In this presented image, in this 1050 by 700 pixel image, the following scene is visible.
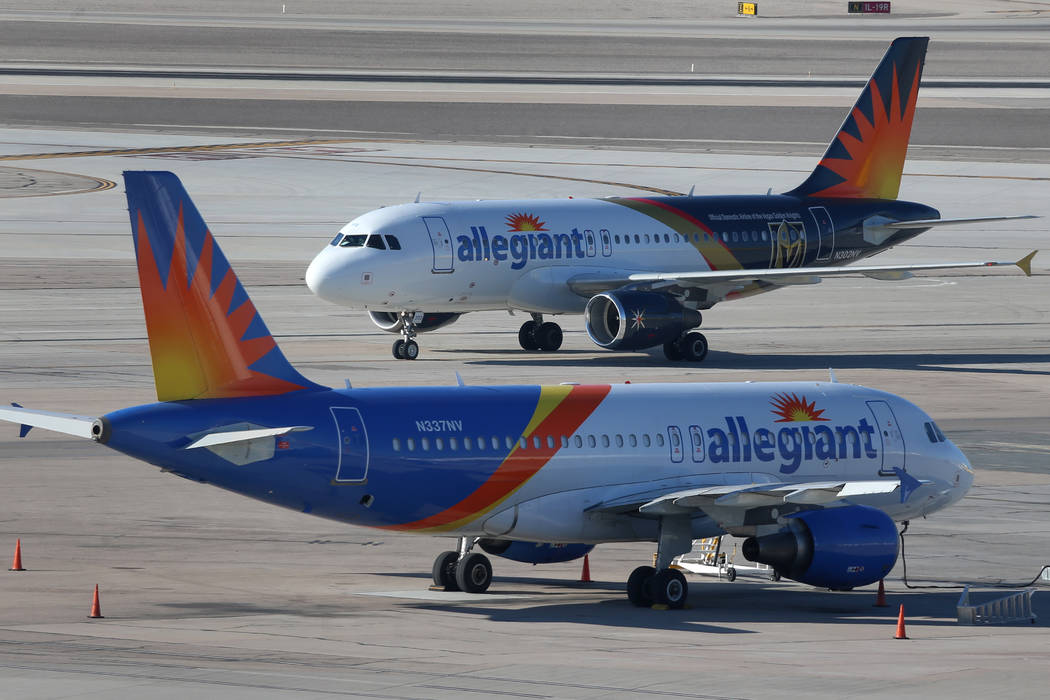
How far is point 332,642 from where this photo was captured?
2512 centimetres

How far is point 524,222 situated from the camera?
57625 millimetres

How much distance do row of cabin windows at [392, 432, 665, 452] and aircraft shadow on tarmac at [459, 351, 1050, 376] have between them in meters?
24.4

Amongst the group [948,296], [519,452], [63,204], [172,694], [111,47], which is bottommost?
[172,694]

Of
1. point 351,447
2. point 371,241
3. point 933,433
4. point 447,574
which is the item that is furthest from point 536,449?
point 371,241

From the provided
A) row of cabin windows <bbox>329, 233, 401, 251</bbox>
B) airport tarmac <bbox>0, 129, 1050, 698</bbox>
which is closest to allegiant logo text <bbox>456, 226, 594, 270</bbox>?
row of cabin windows <bbox>329, 233, 401, 251</bbox>

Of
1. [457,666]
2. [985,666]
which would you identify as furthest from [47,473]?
[985,666]

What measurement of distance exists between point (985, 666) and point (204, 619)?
36.9ft

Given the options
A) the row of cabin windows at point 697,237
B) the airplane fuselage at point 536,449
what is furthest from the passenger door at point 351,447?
the row of cabin windows at point 697,237

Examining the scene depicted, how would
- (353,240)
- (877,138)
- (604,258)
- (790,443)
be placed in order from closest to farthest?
(790,443), (353,240), (604,258), (877,138)

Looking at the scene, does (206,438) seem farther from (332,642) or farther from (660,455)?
(660,455)

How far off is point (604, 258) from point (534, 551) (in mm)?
27792

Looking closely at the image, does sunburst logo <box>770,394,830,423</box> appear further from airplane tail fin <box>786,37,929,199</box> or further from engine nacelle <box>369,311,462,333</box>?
airplane tail fin <box>786,37,929,199</box>

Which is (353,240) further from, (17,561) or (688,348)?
(17,561)

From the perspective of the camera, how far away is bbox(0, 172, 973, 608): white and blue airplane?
2702cm
